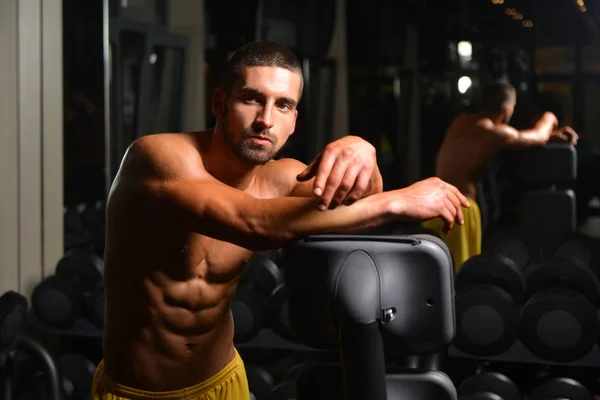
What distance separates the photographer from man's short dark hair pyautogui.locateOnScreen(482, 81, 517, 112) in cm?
333

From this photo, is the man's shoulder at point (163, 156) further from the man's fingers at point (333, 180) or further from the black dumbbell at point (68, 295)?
the black dumbbell at point (68, 295)

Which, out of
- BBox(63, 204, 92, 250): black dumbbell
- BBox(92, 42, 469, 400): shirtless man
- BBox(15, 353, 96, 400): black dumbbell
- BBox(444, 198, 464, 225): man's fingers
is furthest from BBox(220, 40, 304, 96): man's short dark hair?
BBox(63, 204, 92, 250): black dumbbell

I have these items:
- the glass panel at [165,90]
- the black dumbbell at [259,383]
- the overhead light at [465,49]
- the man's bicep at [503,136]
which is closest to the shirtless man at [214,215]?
the black dumbbell at [259,383]

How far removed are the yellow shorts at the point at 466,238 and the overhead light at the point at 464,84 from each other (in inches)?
17.9

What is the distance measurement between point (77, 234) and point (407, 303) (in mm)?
2683

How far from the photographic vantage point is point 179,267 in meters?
1.70

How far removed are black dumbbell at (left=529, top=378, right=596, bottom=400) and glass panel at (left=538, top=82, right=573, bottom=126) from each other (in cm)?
107

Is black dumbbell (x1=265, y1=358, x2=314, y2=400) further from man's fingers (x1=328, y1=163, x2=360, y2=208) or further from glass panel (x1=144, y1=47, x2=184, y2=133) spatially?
glass panel (x1=144, y1=47, x2=184, y2=133)

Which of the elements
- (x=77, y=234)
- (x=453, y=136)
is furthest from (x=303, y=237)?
(x=77, y=234)

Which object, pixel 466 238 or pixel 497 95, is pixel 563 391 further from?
pixel 497 95

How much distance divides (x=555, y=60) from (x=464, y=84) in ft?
1.20

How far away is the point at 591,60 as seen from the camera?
128 inches

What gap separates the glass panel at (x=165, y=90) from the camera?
3.76m

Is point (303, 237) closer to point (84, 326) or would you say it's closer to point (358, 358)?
point (358, 358)
